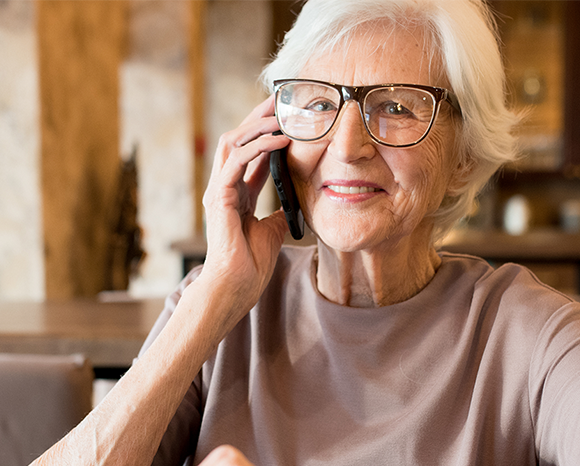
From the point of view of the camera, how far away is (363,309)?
104 cm

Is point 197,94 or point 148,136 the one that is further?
point 197,94

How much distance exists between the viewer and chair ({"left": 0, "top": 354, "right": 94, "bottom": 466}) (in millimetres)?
1043

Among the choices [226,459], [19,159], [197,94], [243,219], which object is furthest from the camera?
[197,94]

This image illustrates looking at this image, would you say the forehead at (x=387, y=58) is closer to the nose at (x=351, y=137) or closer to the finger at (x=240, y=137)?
the nose at (x=351, y=137)

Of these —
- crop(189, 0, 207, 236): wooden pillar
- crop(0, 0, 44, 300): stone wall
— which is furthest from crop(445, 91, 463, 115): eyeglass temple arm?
crop(189, 0, 207, 236): wooden pillar

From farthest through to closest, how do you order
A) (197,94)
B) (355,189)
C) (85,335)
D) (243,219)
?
(197,94) → (85,335) → (243,219) → (355,189)

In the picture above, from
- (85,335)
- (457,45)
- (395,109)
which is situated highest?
(457,45)

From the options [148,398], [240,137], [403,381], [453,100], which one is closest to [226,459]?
[148,398]

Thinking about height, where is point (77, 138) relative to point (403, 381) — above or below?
above

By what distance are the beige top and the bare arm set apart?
10cm

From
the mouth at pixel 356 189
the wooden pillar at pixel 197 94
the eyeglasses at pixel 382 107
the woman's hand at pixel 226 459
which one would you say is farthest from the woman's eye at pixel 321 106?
the wooden pillar at pixel 197 94

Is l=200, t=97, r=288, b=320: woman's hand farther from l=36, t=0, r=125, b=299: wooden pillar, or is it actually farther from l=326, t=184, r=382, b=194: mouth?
l=36, t=0, r=125, b=299: wooden pillar

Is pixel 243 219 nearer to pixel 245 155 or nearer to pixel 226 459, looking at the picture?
pixel 245 155

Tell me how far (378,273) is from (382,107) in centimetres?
30
